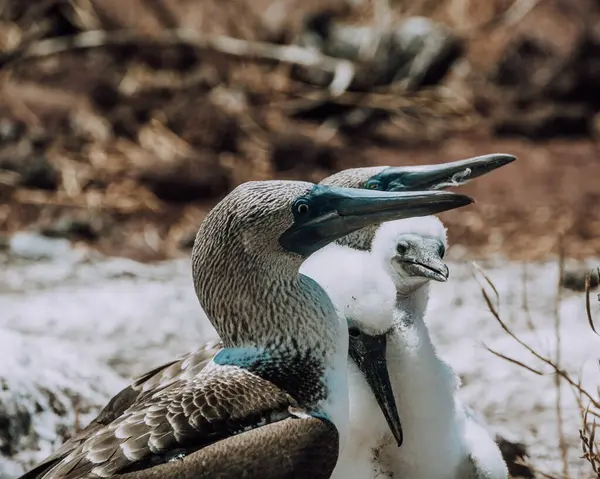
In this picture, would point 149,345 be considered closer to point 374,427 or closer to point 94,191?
point 374,427

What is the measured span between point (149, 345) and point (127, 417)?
225 centimetres

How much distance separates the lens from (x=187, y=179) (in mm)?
8227

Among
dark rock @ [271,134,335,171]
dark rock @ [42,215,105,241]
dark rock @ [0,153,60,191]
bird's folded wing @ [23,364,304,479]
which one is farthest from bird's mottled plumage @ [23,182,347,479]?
dark rock @ [271,134,335,171]

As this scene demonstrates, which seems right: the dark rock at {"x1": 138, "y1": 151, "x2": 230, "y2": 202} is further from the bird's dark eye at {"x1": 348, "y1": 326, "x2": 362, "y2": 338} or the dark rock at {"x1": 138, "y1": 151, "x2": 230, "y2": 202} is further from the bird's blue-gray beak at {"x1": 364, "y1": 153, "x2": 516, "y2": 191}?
the bird's dark eye at {"x1": 348, "y1": 326, "x2": 362, "y2": 338}

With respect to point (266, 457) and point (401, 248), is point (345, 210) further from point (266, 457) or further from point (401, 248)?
point (266, 457)

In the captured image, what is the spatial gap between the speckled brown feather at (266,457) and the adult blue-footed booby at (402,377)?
0.60 m

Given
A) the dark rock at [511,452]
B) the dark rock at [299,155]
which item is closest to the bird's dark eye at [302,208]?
the dark rock at [511,452]

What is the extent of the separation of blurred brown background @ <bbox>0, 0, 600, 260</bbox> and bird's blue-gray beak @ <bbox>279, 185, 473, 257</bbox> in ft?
13.2

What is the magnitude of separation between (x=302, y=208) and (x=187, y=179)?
466 cm

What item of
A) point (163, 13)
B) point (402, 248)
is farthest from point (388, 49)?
point (402, 248)

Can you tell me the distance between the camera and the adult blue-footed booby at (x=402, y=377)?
3965 mm

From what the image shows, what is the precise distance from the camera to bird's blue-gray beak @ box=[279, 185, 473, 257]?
3588mm

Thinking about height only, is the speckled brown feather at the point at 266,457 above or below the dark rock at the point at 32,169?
below

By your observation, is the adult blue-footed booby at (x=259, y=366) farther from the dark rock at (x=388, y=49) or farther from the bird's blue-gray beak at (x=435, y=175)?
the dark rock at (x=388, y=49)
